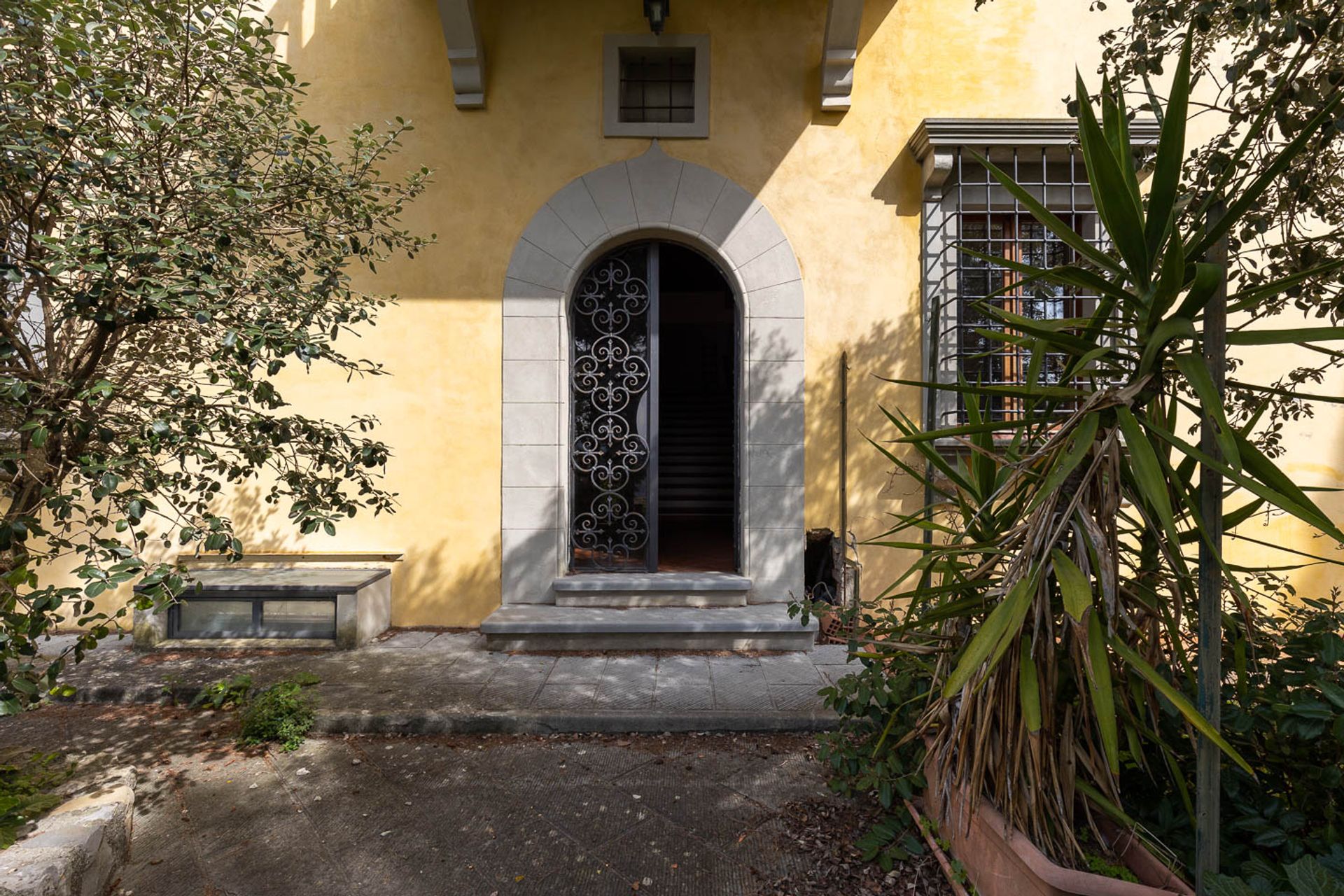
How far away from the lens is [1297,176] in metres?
2.89

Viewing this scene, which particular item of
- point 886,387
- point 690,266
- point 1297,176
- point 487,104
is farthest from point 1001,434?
point 690,266

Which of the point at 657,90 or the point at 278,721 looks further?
the point at 657,90

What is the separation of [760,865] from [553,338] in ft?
13.6

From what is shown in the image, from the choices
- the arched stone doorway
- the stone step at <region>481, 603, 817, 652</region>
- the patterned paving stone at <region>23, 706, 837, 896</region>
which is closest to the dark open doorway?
the arched stone doorway

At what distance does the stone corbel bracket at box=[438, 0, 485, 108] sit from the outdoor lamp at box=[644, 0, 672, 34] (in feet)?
4.51

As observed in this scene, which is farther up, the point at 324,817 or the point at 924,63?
the point at 924,63

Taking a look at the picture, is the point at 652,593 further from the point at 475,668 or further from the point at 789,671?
the point at 475,668

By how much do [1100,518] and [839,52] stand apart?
4771mm

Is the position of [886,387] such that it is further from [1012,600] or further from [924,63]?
[1012,600]

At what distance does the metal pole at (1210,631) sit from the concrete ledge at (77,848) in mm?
3350

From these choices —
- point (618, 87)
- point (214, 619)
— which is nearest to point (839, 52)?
point (618, 87)

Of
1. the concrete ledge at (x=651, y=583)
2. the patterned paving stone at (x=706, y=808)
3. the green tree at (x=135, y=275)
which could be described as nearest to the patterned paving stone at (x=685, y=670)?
the concrete ledge at (x=651, y=583)

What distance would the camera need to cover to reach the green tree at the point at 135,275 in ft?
7.54

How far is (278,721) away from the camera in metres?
3.85
